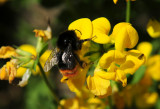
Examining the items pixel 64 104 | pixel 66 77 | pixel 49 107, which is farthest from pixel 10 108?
pixel 66 77

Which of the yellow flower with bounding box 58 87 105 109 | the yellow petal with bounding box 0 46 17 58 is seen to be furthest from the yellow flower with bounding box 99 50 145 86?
the yellow petal with bounding box 0 46 17 58

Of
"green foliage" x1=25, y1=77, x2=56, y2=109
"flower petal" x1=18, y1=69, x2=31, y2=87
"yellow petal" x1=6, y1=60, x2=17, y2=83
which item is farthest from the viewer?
"green foliage" x1=25, y1=77, x2=56, y2=109

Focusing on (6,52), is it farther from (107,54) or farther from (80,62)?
(107,54)

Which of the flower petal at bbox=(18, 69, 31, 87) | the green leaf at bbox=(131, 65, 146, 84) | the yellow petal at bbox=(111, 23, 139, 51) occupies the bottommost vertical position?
the green leaf at bbox=(131, 65, 146, 84)

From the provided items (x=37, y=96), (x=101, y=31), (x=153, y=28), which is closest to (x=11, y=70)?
(x=101, y=31)

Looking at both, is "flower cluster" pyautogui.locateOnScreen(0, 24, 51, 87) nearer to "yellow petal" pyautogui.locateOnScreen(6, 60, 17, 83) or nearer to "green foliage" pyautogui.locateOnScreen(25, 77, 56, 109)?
"yellow petal" pyautogui.locateOnScreen(6, 60, 17, 83)

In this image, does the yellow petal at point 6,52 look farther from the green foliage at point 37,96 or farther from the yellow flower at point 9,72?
the green foliage at point 37,96

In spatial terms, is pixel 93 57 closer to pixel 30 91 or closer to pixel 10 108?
pixel 30 91
